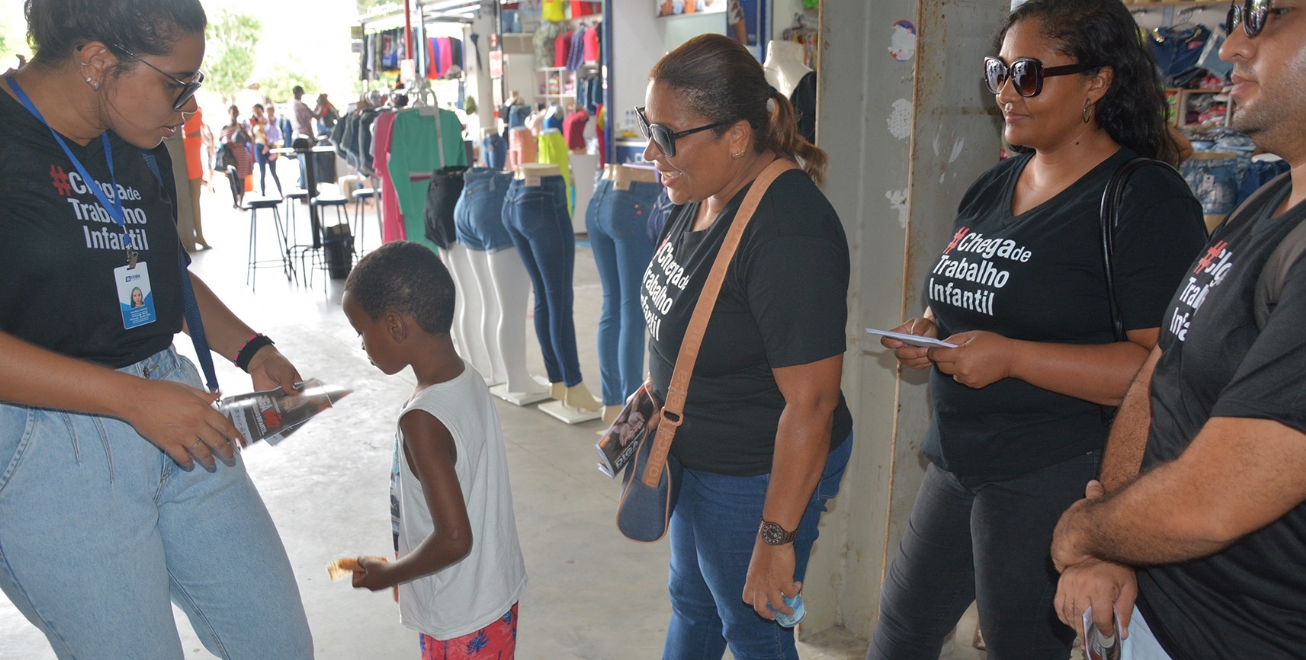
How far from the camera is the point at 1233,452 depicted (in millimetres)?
962

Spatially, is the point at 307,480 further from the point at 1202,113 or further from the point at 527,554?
the point at 1202,113

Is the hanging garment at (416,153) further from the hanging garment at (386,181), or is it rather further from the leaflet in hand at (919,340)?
the leaflet in hand at (919,340)

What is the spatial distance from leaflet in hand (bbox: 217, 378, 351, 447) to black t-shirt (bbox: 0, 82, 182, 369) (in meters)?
0.23

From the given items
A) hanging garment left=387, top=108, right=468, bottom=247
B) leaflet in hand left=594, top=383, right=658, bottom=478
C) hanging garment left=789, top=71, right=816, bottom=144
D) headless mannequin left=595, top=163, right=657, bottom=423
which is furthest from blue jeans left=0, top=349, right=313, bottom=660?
hanging garment left=387, top=108, right=468, bottom=247

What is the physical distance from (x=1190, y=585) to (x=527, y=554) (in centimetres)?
260

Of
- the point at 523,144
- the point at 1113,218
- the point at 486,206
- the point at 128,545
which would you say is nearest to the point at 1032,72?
the point at 1113,218

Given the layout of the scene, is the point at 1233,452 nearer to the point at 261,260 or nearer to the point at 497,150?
the point at 497,150

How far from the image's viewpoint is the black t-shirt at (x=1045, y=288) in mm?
1500

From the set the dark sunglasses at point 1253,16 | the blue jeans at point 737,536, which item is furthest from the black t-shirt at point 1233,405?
the blue jeans at point 737,536

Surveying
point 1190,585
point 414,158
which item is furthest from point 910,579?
point 414,158

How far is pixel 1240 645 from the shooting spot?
1.09 meters

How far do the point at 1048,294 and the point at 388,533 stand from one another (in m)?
2.87

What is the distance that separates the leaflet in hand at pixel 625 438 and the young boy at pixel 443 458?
Answer: 10.5 inches

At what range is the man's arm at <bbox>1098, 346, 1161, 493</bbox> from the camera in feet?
4.50
